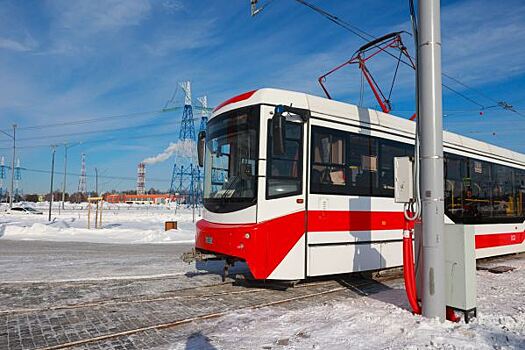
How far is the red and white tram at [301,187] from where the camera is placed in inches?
283

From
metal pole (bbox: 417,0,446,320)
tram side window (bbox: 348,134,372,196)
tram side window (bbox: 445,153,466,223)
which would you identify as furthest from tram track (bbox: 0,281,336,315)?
tram side window (bbox: 445,153,466,223)

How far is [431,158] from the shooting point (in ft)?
19.1

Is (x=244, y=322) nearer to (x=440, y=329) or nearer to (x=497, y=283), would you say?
(x=440, y=329)

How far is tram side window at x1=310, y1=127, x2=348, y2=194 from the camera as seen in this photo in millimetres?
7633

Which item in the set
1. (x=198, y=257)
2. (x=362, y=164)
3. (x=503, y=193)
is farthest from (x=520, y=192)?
(x=198, y=257)

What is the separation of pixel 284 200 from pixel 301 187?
408 millimetres

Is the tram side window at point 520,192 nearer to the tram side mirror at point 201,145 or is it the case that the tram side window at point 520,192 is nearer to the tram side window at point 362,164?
the tram side window at point 362,164

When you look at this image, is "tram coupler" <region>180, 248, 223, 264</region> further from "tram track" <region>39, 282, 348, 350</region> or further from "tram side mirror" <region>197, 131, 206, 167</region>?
"tram side mirror" <region>197, 131, 206, 167</region>

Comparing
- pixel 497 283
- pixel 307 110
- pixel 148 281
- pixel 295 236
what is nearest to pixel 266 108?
pixel 307 110

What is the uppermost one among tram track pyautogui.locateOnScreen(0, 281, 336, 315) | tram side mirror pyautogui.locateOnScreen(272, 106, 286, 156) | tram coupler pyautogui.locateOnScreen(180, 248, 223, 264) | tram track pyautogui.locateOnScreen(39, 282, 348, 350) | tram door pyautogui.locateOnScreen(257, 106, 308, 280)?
tram side mirror pyautogui.locateOnScreen(272, 106, 286, 156)


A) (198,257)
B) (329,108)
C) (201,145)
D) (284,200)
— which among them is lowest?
(198,257)

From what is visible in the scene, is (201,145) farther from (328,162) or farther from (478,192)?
(478,192)

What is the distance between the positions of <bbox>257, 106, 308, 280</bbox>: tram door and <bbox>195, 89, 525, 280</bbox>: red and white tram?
2 cm

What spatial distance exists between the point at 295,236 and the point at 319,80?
6150mm
